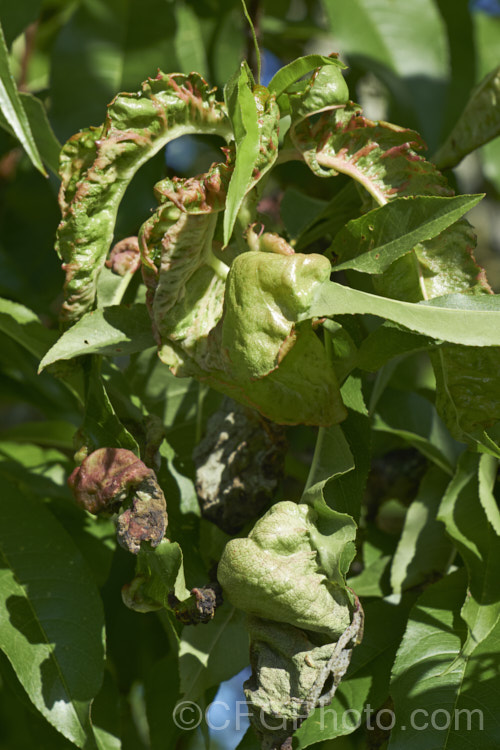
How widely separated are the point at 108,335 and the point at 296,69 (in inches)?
11.5

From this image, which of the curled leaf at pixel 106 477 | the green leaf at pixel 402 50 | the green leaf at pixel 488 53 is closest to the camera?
the curled leaf at pixel 106 477

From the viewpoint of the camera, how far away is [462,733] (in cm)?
74

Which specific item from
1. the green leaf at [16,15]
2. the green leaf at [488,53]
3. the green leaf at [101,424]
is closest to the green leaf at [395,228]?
the green leaf at [101,424]

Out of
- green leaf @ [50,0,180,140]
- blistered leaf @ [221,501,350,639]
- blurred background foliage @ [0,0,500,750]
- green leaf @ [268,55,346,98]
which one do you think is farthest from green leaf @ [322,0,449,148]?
blistered leaf @ [221,501,350,639]

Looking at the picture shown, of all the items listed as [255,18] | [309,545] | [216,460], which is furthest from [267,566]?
[255,18]

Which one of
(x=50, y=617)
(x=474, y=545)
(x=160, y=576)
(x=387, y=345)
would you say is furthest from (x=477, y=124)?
(x=50, y=617)

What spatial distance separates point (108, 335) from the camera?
743 millimetres

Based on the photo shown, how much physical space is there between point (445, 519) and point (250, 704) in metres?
0.30

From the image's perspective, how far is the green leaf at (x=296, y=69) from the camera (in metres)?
0.68

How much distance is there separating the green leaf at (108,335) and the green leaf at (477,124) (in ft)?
1.26

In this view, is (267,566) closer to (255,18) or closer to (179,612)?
(179,612)

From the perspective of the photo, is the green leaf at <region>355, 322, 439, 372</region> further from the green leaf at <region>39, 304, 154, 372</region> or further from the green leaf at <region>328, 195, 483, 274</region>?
the green leaf at <region>39, 304, 154, 372</region>

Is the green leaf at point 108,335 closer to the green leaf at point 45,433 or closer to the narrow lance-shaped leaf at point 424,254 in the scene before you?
the narrow lance-shaped leaf at point 424,254

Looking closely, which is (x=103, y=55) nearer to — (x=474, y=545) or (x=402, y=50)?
(x=402, y=50)
